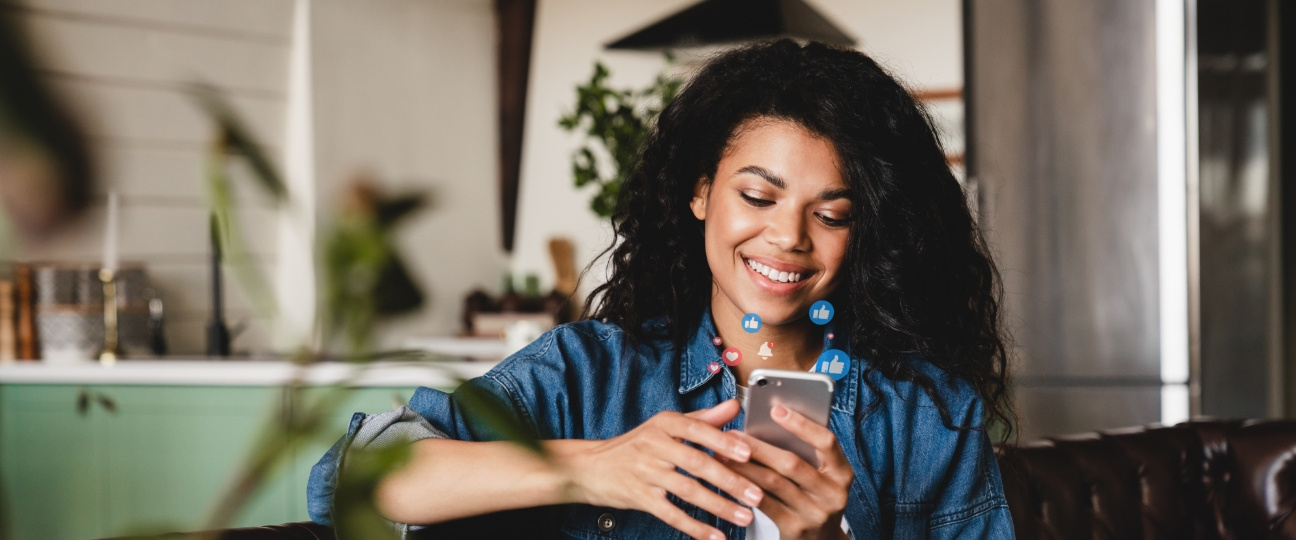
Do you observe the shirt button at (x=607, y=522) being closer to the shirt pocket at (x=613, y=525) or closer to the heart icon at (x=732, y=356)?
the shirt pocket at (x=613, y=525)

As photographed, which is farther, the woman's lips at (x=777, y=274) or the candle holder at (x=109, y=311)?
the candle holder at (x=109, y=311)

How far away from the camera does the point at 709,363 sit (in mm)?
1290

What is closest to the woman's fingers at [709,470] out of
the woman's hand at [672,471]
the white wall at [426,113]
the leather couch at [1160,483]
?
the woman's hand at [672,471]

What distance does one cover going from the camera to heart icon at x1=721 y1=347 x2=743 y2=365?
1.24 m

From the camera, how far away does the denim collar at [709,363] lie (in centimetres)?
129

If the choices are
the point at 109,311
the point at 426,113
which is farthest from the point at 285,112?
the point at 109,311

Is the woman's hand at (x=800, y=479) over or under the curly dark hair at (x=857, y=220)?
under

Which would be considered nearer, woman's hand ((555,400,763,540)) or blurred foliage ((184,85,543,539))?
blurred foliage ((184,85,543,539))

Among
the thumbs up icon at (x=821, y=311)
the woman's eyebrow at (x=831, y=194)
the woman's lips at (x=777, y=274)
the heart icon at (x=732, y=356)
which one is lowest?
the heart icon at (x=732, y=356)

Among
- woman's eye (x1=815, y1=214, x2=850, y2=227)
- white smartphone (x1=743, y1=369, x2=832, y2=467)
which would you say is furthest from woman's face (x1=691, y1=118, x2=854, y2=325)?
white smartphone (x1=743, y1=369, x2=832, y2=467)

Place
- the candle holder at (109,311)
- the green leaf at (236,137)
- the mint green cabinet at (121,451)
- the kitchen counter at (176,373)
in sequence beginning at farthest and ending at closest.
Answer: the candle holder at (109,311)
the mint green cabinet at (121,451)
the kitchen counter at (176,373)
the green leaf at (236,137)

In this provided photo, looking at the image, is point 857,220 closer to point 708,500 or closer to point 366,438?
point 708,500

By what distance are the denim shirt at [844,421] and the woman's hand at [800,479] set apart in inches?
10.9

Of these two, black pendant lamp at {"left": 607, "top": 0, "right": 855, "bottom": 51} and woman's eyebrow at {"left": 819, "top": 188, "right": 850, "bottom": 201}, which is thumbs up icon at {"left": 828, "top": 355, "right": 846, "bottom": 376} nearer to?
woman's eyebrow at {"left": 819, "top": 188, "right": 850, "bottom": 201}
